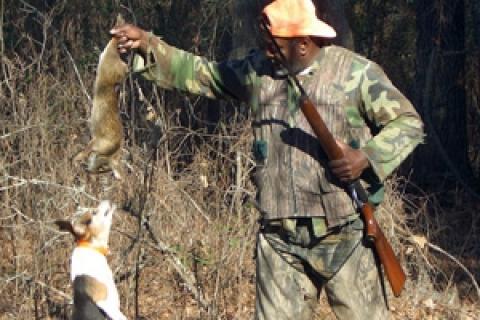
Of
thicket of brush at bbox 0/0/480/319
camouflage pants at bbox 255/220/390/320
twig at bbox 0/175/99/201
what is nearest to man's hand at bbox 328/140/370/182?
camouflage pants at bbox 255/220/390/320

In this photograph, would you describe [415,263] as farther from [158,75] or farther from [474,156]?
[474,156]

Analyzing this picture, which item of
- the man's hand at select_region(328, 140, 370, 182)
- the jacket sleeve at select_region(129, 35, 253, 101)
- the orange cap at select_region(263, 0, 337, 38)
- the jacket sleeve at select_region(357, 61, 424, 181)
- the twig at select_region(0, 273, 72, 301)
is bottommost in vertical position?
the twig at select_region(0, 273, 72, 301)

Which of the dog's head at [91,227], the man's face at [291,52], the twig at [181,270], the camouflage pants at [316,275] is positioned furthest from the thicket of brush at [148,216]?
the man's face at [291,52]

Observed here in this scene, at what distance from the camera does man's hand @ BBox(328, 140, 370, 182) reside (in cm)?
436

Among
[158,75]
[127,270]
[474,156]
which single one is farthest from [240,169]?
[474,156]

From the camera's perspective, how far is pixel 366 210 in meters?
4.57

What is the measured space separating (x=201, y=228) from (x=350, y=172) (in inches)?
129

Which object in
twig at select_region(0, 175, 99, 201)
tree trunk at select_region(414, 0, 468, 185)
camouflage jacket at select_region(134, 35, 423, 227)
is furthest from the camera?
tree trunk at select_region(414, 0, 468, 185)

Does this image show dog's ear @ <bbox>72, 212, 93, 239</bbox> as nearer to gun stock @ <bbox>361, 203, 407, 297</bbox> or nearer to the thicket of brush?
the thicket of brush

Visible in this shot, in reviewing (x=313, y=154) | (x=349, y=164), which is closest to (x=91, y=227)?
(x=313, y=154)

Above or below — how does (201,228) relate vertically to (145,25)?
below

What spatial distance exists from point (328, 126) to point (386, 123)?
236 millimetres

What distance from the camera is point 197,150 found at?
815 centimetres

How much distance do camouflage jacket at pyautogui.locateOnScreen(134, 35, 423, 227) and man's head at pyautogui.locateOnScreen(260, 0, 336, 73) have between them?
0.22 ft
